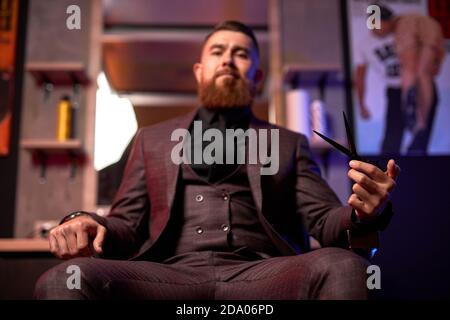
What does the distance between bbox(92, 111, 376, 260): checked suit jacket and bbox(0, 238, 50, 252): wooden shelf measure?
60 cm

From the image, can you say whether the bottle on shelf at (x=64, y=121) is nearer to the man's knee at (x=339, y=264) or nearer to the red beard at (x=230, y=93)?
the red beard at (x=230, y=93)

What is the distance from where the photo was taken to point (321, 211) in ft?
4.94

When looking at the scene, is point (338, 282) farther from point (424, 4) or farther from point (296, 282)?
point (424, 4)

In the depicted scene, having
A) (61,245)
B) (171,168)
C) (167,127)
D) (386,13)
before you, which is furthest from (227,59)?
(386,13)

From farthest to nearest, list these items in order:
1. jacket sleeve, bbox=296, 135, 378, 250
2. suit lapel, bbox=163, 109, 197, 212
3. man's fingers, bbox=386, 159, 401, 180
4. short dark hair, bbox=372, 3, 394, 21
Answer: short dark hair, bbox=372, 3, 394, 21
suit lapel, bbox=163, 109, 197, 212
jacket sleeve, bbox=296, 135, 378, 250
man's fingers, bbox=386, 159, 401, 180

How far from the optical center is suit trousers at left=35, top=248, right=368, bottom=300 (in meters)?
1.00

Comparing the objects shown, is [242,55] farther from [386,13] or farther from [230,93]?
[386,13]

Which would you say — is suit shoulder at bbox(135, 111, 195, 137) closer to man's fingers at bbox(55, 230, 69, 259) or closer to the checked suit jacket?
the checked suit jacket

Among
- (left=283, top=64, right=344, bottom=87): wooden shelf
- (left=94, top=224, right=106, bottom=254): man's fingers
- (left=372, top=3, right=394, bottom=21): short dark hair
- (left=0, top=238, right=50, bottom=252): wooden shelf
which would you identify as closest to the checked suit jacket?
(left=94, top=224, right=106, bottom=254): man's fingers

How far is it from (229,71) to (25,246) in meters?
1.11

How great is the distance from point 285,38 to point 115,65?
923mm

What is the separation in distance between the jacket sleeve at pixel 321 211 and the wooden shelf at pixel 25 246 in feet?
3.55

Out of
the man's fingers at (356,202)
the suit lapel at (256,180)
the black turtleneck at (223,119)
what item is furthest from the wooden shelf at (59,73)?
the man's fingers at (356,202)

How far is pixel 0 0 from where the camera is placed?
2625 mm
